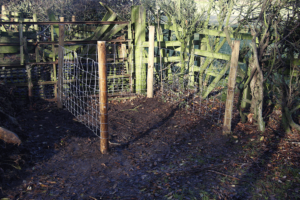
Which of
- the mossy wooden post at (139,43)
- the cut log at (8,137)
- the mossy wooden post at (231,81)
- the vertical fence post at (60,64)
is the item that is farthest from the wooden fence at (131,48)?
the cut log at (8,137)

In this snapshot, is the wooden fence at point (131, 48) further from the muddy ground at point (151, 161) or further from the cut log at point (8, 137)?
the cut log at point (8, 137)

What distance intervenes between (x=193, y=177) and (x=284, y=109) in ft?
8.46

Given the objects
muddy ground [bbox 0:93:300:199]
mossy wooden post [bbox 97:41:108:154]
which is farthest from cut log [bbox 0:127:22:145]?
mossy wooden post [bbox 97:41:108:154]

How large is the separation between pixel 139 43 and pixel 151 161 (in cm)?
407

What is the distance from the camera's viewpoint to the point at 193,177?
393 cm

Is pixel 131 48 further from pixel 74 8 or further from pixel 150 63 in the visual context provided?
pixel 74 8

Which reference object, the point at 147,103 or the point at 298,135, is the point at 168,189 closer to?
the point at 298,135

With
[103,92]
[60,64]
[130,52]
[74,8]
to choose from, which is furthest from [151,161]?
[74,8]

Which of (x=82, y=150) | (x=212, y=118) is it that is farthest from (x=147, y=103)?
(x=82, y=150)

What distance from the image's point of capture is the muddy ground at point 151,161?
360cm

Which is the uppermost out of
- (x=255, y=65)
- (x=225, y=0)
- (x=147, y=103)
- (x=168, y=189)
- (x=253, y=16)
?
(x=225, y=0)

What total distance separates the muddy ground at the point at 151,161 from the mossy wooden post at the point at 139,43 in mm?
1760

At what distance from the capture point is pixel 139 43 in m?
7.55

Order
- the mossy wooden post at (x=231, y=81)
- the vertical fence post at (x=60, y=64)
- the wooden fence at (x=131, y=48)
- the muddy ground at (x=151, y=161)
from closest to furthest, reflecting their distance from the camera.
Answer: the muddy ground at (x=151, y=161) < the mossy wooden post at (x=231, y=81) < the vertical fence post at (x=60, y=64) < the wooden fence at (x=131, y=48)
